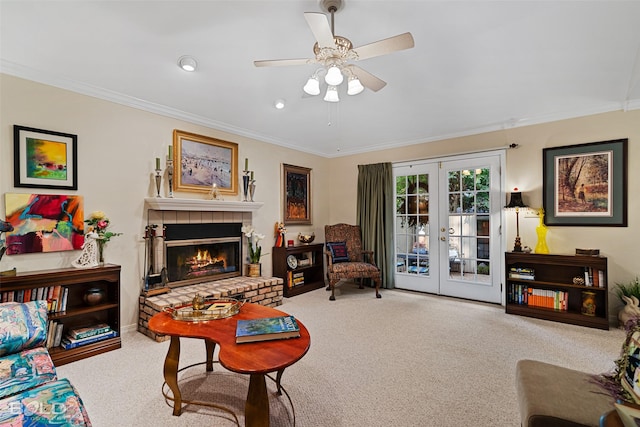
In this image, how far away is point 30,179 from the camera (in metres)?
2.62

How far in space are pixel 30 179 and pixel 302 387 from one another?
9.69ft

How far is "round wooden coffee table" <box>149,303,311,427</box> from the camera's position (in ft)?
4.55

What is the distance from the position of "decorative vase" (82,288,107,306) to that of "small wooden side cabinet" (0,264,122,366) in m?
0.03

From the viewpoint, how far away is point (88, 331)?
2.69 meters

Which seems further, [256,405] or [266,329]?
[266,329]

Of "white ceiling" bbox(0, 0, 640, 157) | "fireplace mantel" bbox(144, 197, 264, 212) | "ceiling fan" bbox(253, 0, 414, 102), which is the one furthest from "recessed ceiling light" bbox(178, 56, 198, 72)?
"fireplace mantel" bbox(144, 197, 264, 212)

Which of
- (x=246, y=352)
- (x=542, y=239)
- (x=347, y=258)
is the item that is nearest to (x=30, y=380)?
(x=246, y=352)

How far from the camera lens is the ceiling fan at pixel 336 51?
1.73 meters

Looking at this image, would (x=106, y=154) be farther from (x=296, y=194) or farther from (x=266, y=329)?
(x=296, y=194)

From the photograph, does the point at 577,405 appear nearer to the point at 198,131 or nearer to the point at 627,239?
the point at 627,239

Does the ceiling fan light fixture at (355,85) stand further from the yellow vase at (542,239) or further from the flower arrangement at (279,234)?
the yellow vase at (542,239)

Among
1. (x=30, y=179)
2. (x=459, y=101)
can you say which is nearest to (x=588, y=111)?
(x=459, y=101)

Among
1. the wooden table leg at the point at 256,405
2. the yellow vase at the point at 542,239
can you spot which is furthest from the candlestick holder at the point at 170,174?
the yellow vase at the point at 542,239

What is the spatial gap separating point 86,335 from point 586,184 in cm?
561
